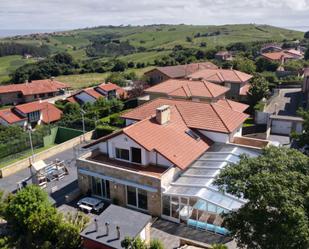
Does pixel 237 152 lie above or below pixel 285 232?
below

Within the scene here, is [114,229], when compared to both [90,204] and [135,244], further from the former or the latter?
[90,204]

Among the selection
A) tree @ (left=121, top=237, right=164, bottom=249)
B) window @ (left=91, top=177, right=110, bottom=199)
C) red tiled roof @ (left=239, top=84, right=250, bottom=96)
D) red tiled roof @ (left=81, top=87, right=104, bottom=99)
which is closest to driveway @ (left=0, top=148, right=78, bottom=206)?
window @ (left=91, top=177, right=110, bottom=199)

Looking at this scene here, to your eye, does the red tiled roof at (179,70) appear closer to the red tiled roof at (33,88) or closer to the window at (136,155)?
the red tiled roof at (33,88)

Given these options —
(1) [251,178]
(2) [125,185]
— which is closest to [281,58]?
(2) [125,185]

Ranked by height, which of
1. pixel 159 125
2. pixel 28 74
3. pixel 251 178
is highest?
pixel 251 178

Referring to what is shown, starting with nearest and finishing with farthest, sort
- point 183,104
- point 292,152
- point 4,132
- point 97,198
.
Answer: point 292,152 < point 97,198 < point 183,104 < point 4,132

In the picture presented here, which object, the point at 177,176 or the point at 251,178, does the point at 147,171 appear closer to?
the point at 177,176
